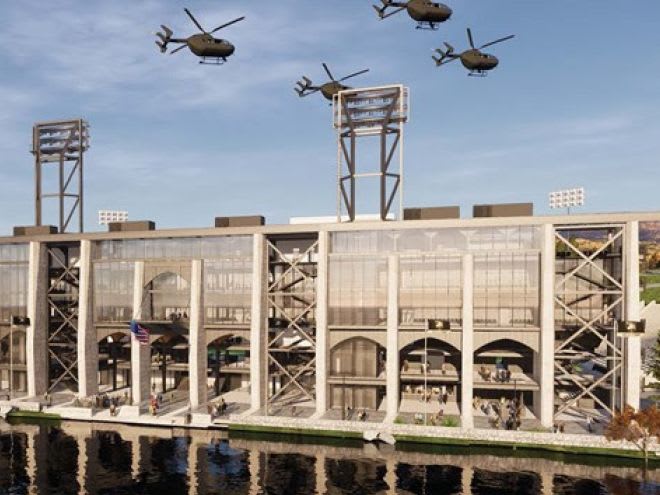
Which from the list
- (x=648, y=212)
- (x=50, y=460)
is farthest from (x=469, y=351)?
(x=50, y=460)

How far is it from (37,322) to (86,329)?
8.88 meters

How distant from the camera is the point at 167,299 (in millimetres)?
69125

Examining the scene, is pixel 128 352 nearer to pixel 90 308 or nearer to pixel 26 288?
pixel 90 308

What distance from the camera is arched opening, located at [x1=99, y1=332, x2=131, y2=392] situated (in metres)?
77.7

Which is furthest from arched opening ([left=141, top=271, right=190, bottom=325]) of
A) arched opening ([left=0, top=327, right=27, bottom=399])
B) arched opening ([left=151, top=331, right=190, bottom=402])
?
arched opening ([left=0, top=327, right=27, bottom=399])

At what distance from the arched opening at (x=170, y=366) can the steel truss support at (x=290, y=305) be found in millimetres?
13933

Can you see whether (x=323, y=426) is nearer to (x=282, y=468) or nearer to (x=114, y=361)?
(x=282, y=468)

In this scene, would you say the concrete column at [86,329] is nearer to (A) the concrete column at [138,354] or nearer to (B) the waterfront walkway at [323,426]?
(B) the waterfront walkway at [323,426]

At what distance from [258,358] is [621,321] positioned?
41.4 metres

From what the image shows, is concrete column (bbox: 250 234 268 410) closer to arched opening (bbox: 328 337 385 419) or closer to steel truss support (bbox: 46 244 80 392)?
arched opening (bbox: 328 337 385 419)

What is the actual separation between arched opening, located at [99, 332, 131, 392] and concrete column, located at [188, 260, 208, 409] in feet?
52.8

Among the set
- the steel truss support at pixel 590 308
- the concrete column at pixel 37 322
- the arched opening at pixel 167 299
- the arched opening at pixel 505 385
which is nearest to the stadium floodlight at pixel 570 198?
the steel truss support at pixel 590 308

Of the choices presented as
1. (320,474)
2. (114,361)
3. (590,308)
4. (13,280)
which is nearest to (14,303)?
(13,280)

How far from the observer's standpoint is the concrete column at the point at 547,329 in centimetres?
5628
